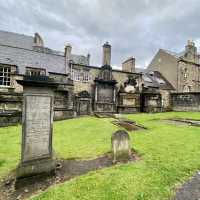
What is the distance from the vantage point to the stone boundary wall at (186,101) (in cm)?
2399

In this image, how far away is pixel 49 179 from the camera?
4734 mm

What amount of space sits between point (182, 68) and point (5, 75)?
31.5 m

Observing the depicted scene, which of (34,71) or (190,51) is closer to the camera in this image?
(34,71)

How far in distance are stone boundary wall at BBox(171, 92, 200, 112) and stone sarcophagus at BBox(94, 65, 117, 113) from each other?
34.2 ft

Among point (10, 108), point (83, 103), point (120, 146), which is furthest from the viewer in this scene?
point (83, 103)

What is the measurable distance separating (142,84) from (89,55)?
53.8ft

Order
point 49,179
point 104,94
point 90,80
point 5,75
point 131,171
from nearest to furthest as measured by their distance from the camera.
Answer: point 49,179 → point 131,171 → point 5,75 → point 104,94 → point 90,80

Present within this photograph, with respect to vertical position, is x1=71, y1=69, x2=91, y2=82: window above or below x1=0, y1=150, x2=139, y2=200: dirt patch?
above

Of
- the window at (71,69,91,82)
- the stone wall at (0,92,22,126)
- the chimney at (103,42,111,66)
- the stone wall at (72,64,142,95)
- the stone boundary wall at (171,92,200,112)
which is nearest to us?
the stone wall at (0,92,22,126)

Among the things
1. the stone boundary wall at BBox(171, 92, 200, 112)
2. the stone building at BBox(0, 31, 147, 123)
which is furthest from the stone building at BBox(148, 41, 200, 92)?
the stone building at BBox(0, 31, 147, 123)

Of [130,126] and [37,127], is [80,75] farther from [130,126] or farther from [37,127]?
[37,127]

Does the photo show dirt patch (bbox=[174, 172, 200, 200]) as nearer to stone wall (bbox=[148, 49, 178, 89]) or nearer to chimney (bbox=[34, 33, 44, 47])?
stone wall (bbox=[148, 49, 178, 89])

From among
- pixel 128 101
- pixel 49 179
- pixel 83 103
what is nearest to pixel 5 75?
pixel 83 103

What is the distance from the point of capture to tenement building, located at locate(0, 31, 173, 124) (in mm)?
19734
